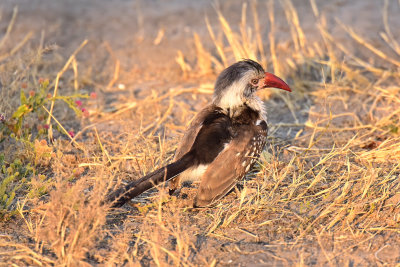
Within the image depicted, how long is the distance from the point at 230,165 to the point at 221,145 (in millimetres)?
154

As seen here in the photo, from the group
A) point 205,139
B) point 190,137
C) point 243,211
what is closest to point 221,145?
point 205,139

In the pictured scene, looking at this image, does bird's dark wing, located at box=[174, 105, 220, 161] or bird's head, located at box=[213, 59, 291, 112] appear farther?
bird's head, located at box=[213, 59, 291, 112]

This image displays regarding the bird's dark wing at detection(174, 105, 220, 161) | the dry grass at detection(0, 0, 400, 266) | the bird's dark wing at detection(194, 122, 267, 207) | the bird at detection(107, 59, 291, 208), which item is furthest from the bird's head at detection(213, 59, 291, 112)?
the dry grass at detection(0, 0, 400, 266)

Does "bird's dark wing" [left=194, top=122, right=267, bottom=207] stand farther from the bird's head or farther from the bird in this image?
the bird's head

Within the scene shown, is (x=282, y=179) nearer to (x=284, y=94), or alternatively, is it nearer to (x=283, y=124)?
(x=283, y=124)

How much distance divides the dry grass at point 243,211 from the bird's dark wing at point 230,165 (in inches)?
4.8

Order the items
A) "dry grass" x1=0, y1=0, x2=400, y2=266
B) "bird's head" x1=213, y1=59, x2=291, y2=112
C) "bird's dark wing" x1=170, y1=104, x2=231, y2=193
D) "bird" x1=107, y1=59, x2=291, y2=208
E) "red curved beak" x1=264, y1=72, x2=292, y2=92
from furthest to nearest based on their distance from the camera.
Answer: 1. "red curved beak" x1=264, y1=72, x2=292, y2=92
2. "bird's head" x1=213, y1=59, x2=291, y2=112
3. "bird's dark wing" x1=170, y1=104, x2=231, y2=193
4. "bird" x1=107, y1=59, x2=291, y2=208
5. "dry grass" x1=0, y1=0, x2=400, y2=266

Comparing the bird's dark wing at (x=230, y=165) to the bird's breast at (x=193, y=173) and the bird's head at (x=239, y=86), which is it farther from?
the bird's head at (x=239, y=86)

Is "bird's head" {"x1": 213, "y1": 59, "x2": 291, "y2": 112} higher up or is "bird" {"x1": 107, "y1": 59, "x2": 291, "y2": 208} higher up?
"bird's head" {"x1": 213, "y1": 59, "x2": 291, "y2": 112}

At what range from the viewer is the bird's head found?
4.35 m

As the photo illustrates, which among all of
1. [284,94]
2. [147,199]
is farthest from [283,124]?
[147,199]

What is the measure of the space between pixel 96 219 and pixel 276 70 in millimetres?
3378

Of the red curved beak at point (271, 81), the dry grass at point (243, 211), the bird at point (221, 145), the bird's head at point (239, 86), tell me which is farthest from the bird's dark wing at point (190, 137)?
the red curved beak at point (271, 81)

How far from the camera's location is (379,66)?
21.5 feet
